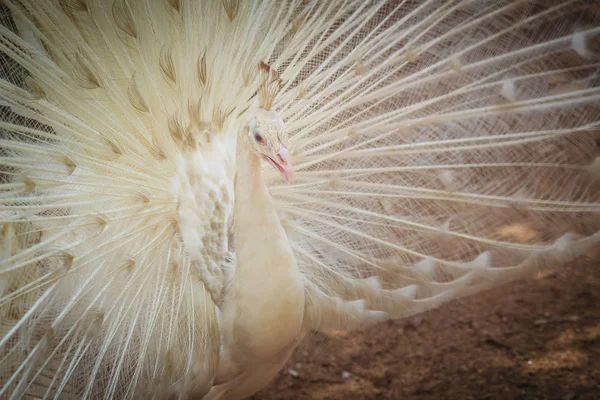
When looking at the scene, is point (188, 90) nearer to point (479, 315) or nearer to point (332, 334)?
point (332, 334)

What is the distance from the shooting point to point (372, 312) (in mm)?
2324

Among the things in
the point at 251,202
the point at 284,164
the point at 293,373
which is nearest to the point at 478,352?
the point at 293,373

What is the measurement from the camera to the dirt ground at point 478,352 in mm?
2682

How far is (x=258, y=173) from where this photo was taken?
1.94 meters

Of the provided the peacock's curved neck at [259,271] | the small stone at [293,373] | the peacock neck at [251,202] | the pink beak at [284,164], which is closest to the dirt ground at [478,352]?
the small stone at [293,373]

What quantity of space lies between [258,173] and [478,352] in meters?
1.67

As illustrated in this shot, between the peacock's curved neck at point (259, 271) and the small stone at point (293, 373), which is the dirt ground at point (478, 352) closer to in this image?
the small stone at point (293, 373)

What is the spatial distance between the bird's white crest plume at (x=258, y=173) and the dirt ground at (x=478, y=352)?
0.64 m

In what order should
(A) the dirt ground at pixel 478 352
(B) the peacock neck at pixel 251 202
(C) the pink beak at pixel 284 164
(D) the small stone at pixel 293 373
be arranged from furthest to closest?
(D) the small stone at pixel 293 373
(A) the dirt ground at pixel 478 352
(B) the peacock neck at pixel 251 202
(C) the pink beak at pixel 284 164

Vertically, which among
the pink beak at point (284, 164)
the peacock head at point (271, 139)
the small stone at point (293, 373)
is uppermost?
the peacock head at point (271, 139)

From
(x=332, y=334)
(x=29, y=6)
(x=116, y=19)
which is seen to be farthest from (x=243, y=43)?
(x=332, y=334)

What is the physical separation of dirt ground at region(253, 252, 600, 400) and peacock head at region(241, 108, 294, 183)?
1.43 metres

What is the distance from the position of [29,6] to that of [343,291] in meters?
1.59

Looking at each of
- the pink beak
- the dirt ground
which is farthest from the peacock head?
the dirt ground
